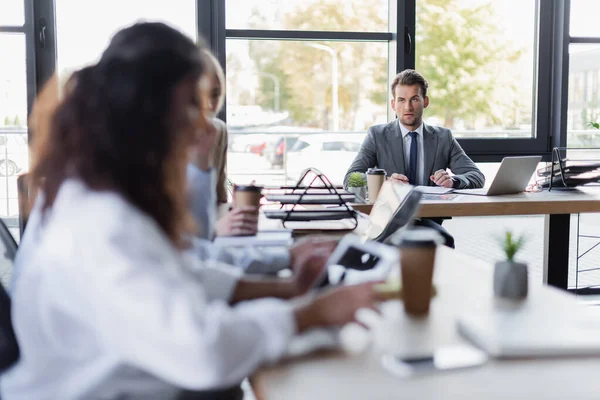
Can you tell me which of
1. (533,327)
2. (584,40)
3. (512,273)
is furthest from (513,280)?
(584,40)

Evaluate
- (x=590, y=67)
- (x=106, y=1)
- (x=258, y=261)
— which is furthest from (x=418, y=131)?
(x=258, y=261)

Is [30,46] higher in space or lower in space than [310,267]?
higher

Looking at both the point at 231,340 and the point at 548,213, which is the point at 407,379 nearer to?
the point at 231,340

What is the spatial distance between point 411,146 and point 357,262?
9.47 ft

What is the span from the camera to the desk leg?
3.61 metres

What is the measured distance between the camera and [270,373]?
102cm

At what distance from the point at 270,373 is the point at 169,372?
187 mm

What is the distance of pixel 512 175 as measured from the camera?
137 inches

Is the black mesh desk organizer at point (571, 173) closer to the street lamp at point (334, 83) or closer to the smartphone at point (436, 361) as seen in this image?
the street lamp at point (334, 83)

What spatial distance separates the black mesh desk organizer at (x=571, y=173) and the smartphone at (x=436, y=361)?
2.79 metres

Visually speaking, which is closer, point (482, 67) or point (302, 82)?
point (302, 82)

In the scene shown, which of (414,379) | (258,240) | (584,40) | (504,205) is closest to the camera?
(414,379)

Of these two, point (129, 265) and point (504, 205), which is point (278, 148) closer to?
point (504, 205)

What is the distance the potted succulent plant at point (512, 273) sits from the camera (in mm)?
1406
